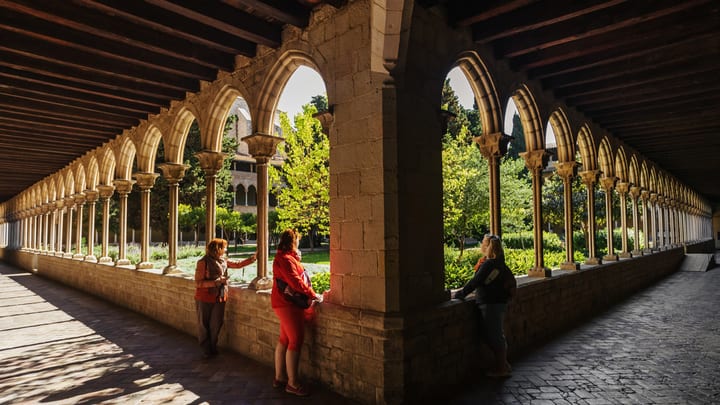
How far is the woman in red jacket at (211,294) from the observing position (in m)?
4.52

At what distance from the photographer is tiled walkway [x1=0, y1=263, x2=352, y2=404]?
346 centimetres

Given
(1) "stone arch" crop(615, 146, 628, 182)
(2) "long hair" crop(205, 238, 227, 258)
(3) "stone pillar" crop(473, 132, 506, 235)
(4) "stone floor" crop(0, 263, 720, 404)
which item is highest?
(1) "stone arch" crop(615, 146, 628, 182)

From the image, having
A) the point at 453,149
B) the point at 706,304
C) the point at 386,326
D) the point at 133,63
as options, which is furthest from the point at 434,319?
the point at 453,149

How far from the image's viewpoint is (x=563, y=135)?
22.4ft

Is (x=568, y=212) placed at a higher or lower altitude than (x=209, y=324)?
higher

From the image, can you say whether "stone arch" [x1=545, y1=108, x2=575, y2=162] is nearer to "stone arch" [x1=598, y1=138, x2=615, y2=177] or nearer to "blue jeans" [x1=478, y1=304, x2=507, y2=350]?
"stone arch" [x1=598, y1=138, x2=615, y2=177]

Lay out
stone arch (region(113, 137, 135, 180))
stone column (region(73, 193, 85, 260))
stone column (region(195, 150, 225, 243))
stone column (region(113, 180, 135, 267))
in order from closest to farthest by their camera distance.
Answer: stone column (region(195, 150, 225, 243))
stone column (region(113, 180, 135, 267))
stone arch (region(113, 137, 135, 180))
stone column (region(73, 193, 85, 260))

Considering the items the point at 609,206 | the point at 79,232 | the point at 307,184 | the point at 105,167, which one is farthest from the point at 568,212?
the point at 79,232

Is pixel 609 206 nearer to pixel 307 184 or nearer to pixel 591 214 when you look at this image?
pixel 591 214

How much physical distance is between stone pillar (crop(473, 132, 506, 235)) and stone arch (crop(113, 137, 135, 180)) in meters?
7.18

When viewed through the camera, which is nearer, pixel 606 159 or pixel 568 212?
pixel 568 212

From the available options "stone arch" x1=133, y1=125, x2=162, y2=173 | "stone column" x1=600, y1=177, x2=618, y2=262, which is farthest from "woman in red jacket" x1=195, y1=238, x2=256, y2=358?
"stone column" x1=600, y1=177, x2=618, y2=262

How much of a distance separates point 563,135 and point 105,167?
9.85m

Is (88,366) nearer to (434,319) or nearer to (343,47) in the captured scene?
(434,319)
